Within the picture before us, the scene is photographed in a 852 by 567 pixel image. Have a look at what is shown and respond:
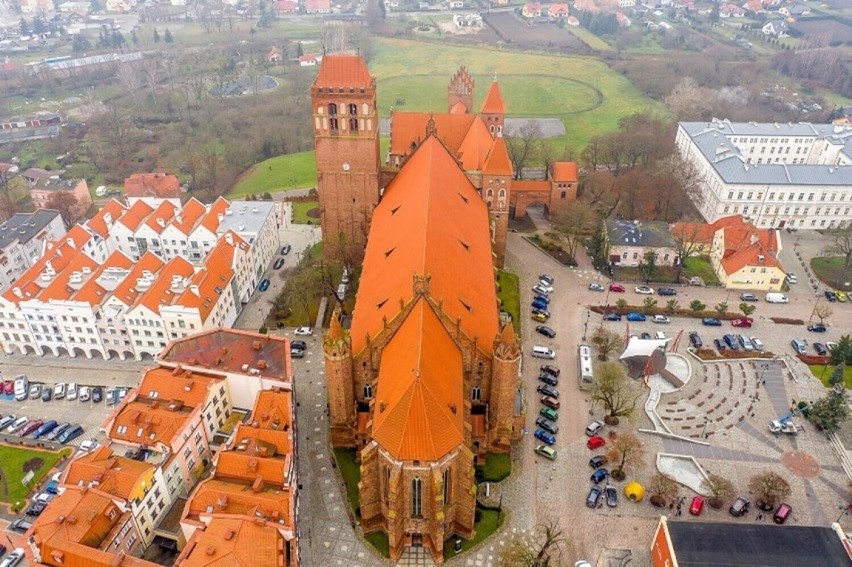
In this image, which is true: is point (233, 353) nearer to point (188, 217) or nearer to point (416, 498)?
point (416, 498)

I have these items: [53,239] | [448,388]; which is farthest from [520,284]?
[53,239]

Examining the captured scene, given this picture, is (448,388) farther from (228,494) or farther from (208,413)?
(208,413)

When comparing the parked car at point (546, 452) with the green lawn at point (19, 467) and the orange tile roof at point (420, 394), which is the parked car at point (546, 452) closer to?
the orange tile roof at point (420, 394)

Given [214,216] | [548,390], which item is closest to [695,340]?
[548,390]

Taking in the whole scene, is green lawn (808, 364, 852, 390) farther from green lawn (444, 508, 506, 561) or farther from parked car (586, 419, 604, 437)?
green lawn (444, 508, 506, 561)

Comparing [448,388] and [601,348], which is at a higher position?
[448,388]

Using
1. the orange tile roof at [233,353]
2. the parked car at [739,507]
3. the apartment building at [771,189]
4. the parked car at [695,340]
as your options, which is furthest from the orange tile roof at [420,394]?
the apartment building at [771,189]

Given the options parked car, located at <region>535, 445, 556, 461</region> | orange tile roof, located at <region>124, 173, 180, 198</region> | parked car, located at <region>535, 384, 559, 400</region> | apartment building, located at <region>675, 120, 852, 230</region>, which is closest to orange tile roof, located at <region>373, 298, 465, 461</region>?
parked car, located at <region>535, 445, 556, 461</region>
